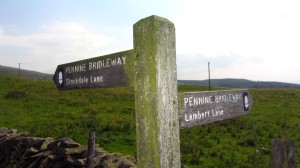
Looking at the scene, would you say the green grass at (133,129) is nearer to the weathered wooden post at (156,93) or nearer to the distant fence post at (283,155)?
the distant fence post at (283,155)

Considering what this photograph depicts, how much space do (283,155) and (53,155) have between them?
4777 millimetres

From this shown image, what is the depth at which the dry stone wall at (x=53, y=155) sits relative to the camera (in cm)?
574

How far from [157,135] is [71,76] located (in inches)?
56.7

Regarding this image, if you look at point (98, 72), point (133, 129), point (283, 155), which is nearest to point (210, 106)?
point (283, 155)

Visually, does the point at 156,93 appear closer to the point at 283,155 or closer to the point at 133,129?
the point at 283,155

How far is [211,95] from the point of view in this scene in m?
2.87

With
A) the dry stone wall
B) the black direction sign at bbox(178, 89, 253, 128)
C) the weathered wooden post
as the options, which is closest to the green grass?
the dry stone wall

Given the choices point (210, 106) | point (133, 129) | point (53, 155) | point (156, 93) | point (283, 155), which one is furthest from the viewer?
point (133, 129)

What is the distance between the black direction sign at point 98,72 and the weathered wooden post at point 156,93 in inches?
8.7

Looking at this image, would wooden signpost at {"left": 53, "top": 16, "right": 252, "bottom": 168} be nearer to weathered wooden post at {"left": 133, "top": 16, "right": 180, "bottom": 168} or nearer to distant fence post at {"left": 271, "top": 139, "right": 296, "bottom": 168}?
weathered wooden post at {"left": 133, "top": 16, "right": 180, "bottom": 168}

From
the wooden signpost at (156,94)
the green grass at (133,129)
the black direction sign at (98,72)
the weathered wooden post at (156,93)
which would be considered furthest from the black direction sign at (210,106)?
the green grass at (133,129)

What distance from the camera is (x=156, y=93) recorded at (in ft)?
7.29

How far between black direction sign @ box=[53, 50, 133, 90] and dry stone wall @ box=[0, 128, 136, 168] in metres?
2.57

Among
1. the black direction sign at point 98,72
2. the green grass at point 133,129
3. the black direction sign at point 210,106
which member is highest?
the black direction sign at point 98,72
